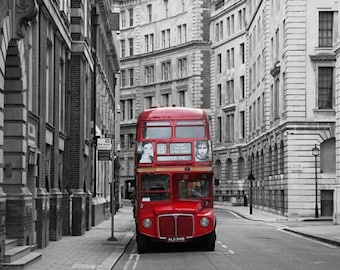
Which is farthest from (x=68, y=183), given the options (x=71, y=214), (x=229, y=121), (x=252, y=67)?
(x=229, y=121)

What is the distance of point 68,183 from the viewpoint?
1260 inches

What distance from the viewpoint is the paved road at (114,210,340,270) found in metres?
20.0

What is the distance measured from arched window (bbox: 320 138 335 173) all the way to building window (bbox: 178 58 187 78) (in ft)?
164

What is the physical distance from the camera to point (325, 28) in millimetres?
52281

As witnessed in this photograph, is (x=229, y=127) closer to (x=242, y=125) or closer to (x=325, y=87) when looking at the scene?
(x=242, y=125)

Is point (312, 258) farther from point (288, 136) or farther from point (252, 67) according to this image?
point (252, 67)

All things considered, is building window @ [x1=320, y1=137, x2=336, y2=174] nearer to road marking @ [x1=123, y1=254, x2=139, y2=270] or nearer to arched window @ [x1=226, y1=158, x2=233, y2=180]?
road marking @ [x1=123, y1=254, x2=139, y2=270]

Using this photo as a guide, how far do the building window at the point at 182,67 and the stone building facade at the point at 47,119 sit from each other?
59.9 m

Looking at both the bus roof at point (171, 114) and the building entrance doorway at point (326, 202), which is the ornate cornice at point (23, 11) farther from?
the building entrance doorway at point (326, 202)

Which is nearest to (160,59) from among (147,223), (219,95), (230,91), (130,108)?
(130,108)

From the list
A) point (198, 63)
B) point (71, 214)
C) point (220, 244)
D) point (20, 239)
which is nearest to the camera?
point (20, 239)

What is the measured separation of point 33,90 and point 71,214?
909cm

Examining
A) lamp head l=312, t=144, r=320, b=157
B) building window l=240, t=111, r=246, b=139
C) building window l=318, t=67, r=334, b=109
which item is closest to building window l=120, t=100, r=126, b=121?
building window l=240, t=111, r=246, b=139

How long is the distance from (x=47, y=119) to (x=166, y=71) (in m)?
79.3
